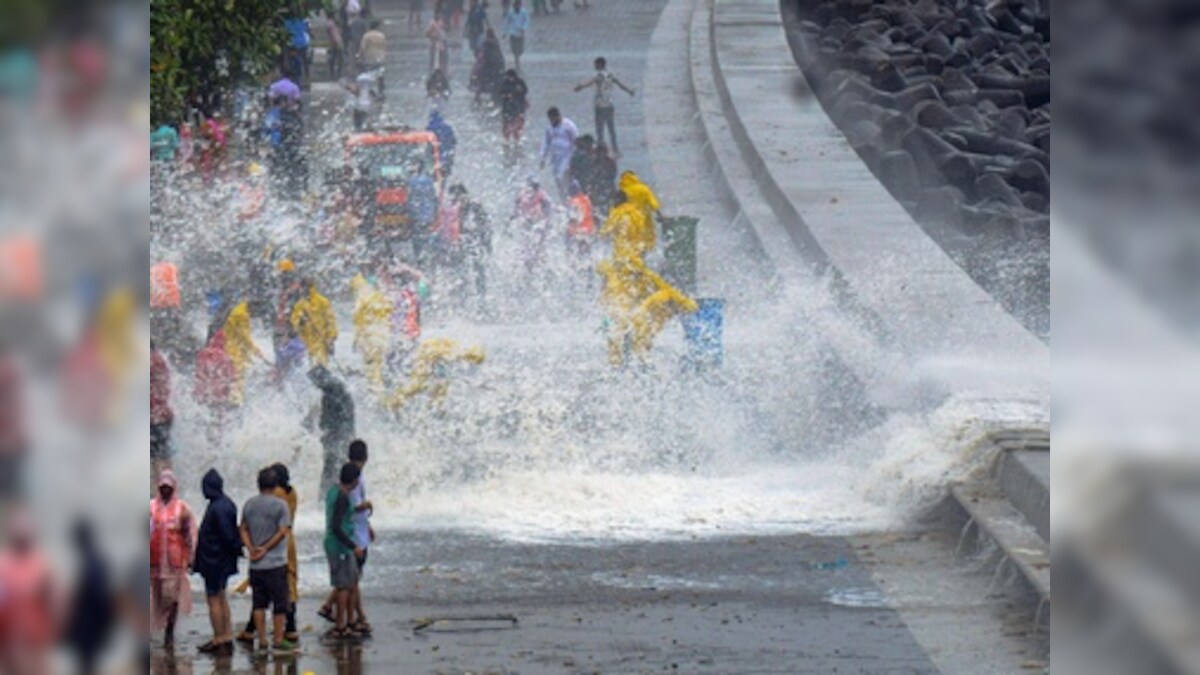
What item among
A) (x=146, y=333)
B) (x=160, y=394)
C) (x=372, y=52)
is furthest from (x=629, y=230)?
(x=372, y=52)

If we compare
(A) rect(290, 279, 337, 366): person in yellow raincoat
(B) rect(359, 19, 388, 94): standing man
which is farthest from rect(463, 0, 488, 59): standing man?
(A) rect(290, 279, 337, 366): person in yellow raincoat

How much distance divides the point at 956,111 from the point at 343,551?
69.6 ft

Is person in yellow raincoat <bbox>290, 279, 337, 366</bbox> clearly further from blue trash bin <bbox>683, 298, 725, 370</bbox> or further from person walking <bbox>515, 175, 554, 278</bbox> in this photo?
person walking <bbox>515, 175, 554, 278</bbox>

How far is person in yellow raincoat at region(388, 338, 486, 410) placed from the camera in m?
16.7

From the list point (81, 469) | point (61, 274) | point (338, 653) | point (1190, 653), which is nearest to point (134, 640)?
point (81, 469)

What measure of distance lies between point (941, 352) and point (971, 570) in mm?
4346

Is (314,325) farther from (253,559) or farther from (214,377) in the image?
(253,559)

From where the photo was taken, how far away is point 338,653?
10523 millimetres

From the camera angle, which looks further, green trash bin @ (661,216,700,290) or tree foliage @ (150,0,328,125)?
green trash bin @ (661,216,700,290)

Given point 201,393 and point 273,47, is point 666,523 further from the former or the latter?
point 273,47

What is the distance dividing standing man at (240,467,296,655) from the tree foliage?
5674 mm

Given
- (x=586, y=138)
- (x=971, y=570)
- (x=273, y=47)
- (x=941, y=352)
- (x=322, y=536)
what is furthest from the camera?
(x=586, y=138)

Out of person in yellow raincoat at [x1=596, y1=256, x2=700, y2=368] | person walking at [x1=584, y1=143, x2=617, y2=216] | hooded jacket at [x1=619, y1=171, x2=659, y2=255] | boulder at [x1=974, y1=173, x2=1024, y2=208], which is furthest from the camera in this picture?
person walking at [x1=584, y1=143, x2=617, y2=216]

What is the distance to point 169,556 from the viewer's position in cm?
1030
